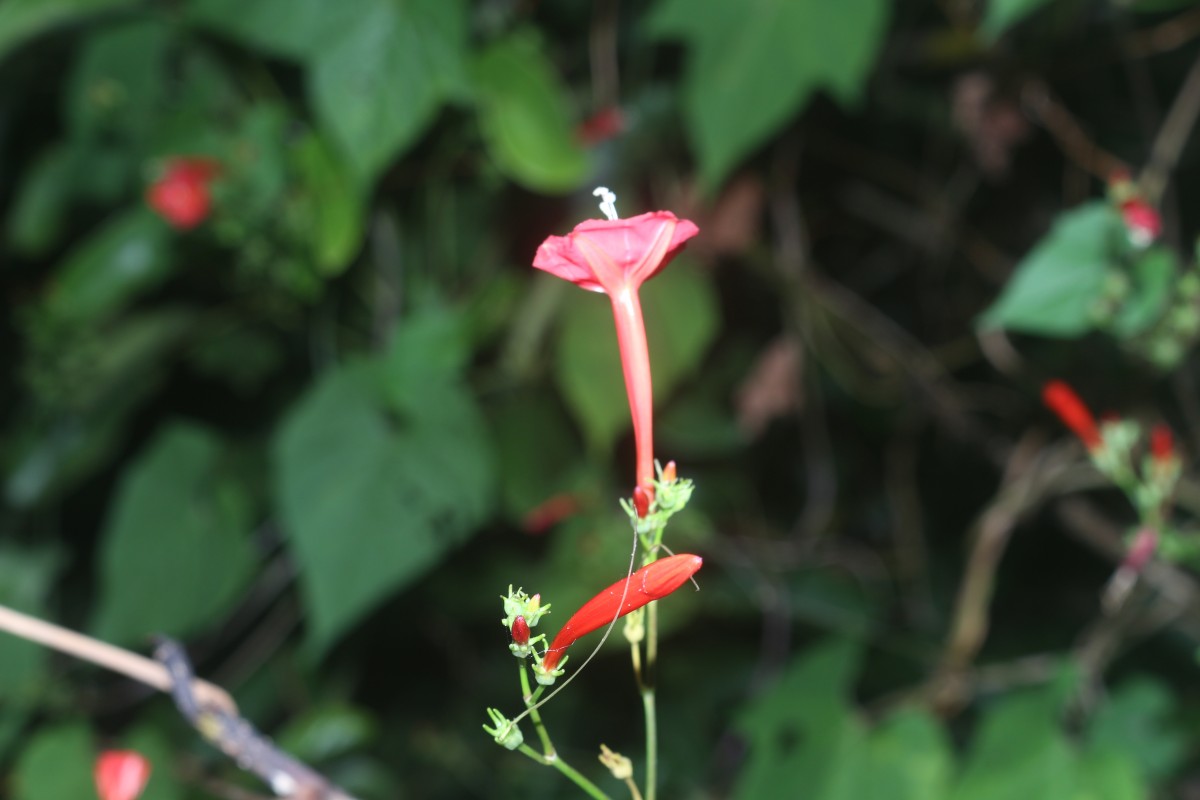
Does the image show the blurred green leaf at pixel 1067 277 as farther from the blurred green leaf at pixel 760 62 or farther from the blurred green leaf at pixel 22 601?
the blurred green leaf at pixel 22 601

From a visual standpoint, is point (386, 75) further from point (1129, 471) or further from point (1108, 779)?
point (1108, 779)

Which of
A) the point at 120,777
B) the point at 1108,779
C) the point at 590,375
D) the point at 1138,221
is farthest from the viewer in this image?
the point at 590,375

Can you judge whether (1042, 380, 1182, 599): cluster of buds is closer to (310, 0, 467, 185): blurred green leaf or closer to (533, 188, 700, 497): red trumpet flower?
(533, 188, 700, 497): red trumpet flower

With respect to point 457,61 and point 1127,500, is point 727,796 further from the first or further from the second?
point 457,61

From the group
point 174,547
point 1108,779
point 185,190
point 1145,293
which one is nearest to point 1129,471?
point 1145,293

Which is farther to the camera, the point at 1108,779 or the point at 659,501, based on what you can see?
the point at 1108,779

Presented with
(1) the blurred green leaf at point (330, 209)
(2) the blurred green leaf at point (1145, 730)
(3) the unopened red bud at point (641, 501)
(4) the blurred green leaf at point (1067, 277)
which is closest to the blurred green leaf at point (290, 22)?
(1) the blurred green leaf at point (330, 209)
